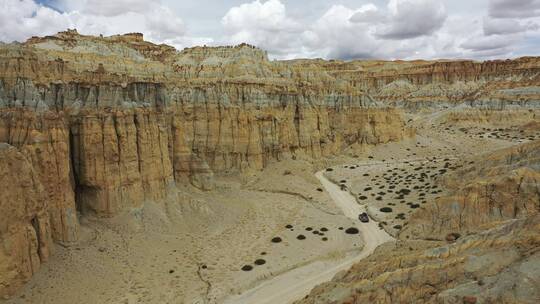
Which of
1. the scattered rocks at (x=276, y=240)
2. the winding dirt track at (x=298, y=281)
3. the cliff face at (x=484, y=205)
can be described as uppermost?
the cliff face at (x=484, y=205)

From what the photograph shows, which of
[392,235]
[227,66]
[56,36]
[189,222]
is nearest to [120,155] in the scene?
[189,222]

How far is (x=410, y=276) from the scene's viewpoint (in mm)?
15516

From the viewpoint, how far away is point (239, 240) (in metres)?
39.5

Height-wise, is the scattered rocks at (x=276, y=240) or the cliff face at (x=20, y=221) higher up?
the cliff face at (x=20, y=221)

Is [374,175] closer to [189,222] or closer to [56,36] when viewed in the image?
[189,222]

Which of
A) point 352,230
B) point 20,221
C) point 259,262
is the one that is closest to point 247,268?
point 259,262

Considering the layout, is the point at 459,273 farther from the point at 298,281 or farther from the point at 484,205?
the point at 484,205

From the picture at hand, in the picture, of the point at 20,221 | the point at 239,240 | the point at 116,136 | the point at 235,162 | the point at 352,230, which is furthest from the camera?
the point at 235,162

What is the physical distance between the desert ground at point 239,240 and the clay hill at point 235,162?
506 mm

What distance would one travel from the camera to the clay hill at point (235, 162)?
16.1 m

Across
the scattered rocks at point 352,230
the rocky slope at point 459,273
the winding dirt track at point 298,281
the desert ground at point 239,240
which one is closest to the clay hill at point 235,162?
the rocky slope at point 459,273

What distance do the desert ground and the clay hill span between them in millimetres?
506

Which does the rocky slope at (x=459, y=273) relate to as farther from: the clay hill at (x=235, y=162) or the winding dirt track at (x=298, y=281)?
the winding dirt track at (x=298, y=281)

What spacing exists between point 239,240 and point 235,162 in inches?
967
